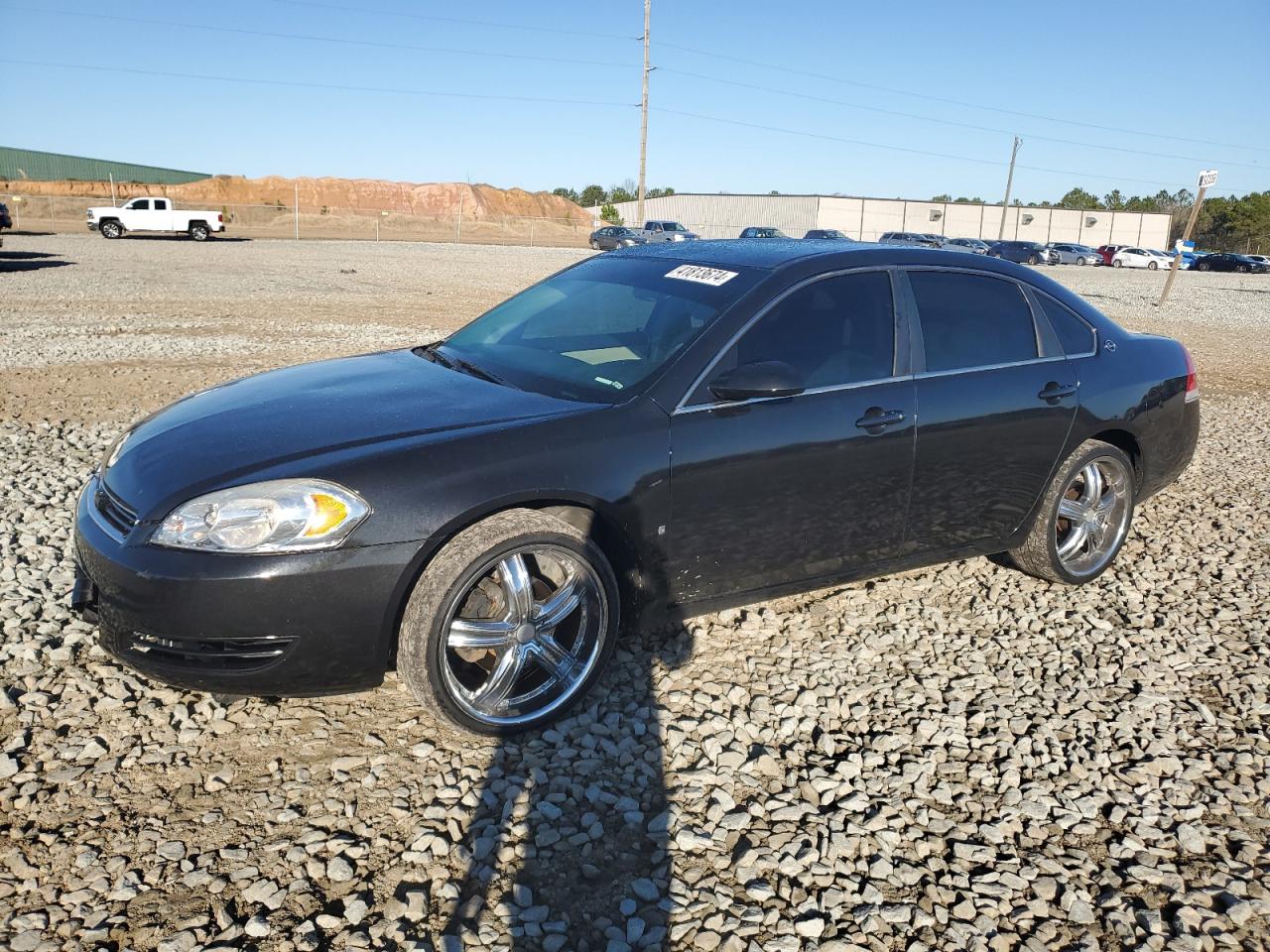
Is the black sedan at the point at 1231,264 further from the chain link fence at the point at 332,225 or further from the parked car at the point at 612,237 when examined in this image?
the chain link fence at the point at 332,225

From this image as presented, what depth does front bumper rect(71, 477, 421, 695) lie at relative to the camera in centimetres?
280

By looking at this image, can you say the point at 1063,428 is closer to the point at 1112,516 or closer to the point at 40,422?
the point at 1112,516

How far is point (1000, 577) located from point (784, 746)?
2.24 meters

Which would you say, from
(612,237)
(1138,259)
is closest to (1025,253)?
(1138,259)

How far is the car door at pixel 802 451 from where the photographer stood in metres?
3.48

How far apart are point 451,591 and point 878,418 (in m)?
1.91

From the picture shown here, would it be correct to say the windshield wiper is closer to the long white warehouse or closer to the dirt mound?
the long white warehouse

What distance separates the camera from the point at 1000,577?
16.3 feet

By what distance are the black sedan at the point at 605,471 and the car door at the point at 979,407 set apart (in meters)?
0.01

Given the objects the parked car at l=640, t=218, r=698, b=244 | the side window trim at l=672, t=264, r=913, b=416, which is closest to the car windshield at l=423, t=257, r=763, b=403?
the side window trim at l=672, t=264, r=913, b=416

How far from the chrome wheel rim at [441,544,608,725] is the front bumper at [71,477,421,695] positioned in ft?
0.90

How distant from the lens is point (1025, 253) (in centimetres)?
5256

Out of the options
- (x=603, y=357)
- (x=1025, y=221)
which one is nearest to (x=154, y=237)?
(x=603, y=357)

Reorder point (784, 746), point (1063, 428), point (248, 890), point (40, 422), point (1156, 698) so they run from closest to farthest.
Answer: point (248, 890)
point (784, 746)
point (1156, 698)
point (1063, 428)
point (40, 422)
